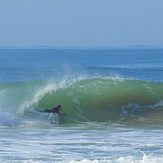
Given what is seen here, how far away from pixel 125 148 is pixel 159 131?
3880 millimetres

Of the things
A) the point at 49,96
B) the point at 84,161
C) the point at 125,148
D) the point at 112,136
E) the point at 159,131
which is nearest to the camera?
the point at 84,161

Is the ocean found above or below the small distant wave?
above

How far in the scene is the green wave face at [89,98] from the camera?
73.0 feet

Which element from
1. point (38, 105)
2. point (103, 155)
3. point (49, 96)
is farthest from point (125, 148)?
point (49, 96)

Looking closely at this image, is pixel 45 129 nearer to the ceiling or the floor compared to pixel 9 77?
nearer to the floor

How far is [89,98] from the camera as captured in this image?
24906 mm

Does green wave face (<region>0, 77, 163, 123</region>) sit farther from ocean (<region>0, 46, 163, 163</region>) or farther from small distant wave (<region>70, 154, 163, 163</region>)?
small distant wave (<region>70, 154, 163, 163</region>)

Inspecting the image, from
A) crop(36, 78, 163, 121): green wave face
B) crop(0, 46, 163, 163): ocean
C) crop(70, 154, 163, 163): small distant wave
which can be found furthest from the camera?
crop(36, 78, 163, 121): green wave face

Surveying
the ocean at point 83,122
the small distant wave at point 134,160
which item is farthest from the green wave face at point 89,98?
the small distant wave at point 134,160

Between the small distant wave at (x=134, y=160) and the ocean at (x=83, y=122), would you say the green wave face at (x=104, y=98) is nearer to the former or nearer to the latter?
the ocean at (x=83, y=122)

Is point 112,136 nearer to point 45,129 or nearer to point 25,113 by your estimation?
point 45,129

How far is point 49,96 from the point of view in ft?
81.8

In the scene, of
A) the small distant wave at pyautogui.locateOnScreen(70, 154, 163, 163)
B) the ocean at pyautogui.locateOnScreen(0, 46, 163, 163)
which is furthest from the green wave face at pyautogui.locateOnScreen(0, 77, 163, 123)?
the small distant wave at pyautogui.locateOnScreen(70, 154, 163, 163)

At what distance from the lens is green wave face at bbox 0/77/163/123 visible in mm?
22250
